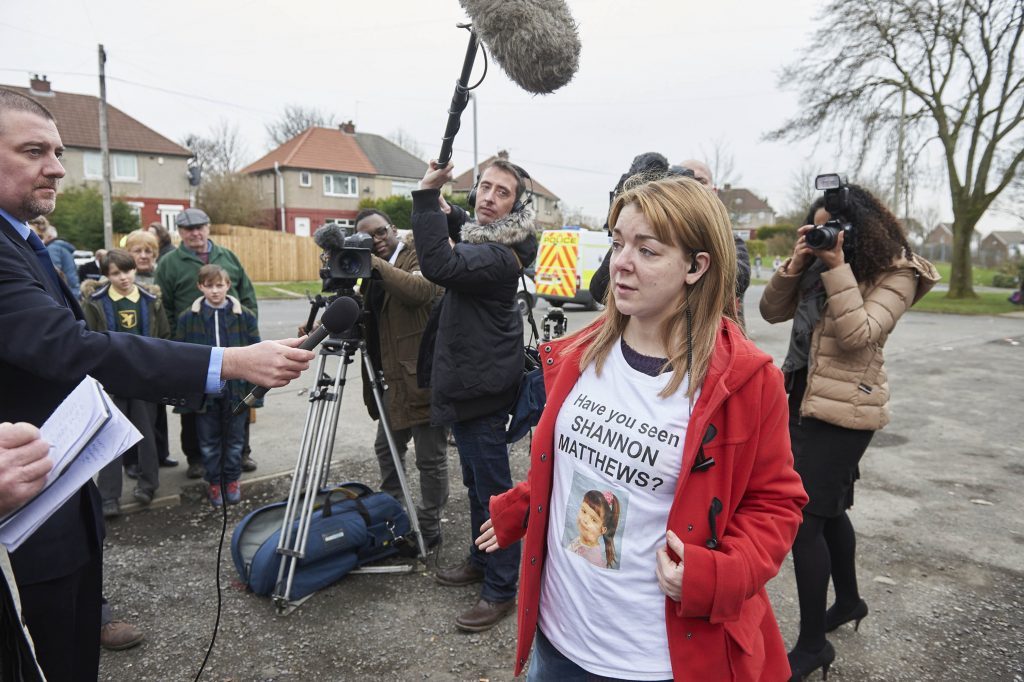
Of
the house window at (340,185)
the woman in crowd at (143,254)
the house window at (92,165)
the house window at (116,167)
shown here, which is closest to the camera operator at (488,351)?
the woman in crowd at (143,254)

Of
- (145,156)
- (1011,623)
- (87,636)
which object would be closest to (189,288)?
(87,636)

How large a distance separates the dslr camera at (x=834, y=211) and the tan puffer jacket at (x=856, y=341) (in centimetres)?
14

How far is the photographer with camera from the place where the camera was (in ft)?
8.83

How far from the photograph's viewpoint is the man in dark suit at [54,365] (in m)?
1.81

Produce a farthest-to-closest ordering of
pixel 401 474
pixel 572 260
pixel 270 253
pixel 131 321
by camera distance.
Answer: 1. pixel 270 253
2. pixel 572 260
3. pixel 131 321
4. pixel 401 474

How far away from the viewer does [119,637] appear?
3.05 metres

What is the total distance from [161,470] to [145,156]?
37286 millimetres

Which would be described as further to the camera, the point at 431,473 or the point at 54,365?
the point at 431,473

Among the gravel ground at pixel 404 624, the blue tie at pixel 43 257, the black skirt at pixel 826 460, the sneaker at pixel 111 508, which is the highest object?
the blue tie at pixel 43 257

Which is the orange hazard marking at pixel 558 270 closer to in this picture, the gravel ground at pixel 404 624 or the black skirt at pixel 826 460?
the gravel ground at pixel 404 624

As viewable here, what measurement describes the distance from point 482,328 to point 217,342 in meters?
2.45

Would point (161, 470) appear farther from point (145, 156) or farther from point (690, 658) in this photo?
point (145, 156)

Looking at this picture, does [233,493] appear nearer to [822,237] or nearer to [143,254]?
[143,254]

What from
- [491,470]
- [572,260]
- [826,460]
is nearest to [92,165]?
[572,260]
